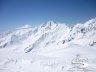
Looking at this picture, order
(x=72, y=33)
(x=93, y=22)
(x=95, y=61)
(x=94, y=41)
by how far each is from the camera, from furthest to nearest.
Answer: (x=93, y=22) < (x=72, y=33) < (x=94, y=41) < (x=95, y=61)

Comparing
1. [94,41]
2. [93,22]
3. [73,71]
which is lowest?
[73,71]

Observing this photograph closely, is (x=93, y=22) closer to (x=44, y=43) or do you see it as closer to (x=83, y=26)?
(x=83, y=26)

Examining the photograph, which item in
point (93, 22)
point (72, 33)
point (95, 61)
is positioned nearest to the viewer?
point (95, 61)

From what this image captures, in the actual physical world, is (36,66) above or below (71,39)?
below

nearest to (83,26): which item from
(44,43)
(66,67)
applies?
(44,43)

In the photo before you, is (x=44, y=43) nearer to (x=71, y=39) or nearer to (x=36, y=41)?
(x=36, y=41)

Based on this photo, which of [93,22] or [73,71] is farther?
[93,22]

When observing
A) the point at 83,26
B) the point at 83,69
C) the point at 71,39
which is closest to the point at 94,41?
the point at 71,39
